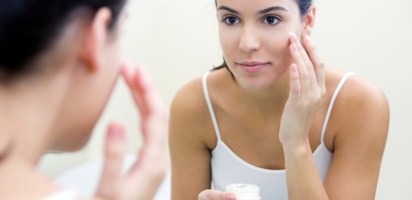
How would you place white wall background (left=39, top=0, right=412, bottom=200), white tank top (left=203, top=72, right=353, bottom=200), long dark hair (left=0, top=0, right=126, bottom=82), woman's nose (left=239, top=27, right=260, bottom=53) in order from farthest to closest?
1. white wall background (left=39, top=0, right=412, bottom=200)
2. white tank top (left=203, top=72, right=353, bottom=200)
3. woman's nose (left=239, top=27, right=260, bottom=53)
4. long dark hair (left=0, top=0, right=126, bottom=82)

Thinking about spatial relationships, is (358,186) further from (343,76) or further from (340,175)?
(343,76)

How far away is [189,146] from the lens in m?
1.17

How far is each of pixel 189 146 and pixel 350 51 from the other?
2.54ft

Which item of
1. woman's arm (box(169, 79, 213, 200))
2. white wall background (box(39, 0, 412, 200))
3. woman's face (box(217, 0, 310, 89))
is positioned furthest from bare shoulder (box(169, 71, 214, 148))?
white wall background (box(39, 0, 412, 200))

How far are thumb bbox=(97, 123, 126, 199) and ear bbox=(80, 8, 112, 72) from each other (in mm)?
58

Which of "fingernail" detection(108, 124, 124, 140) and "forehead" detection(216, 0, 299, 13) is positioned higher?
"forehead" detection(216, 0, 299, 13)

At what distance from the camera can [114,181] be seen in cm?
48

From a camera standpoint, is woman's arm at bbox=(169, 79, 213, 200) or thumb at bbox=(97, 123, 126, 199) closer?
thumb at bbox=(97, 123, 126, 199)

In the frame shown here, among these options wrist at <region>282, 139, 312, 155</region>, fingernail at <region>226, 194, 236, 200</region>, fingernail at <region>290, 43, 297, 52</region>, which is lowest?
fingernail at <region>226, 194, 236, 200</region>

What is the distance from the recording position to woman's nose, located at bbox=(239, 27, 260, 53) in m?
0.95

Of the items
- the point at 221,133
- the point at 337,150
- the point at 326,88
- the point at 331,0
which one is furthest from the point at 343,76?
the point at 331,0

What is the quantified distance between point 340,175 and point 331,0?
2.76ft

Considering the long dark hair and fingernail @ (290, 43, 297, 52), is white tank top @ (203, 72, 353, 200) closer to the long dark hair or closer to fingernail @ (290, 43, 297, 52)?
fingernail @ (290, 43, 297, 52)

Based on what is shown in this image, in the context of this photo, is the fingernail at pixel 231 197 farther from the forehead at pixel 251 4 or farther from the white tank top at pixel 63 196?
the white tank top at pixel 63 196
